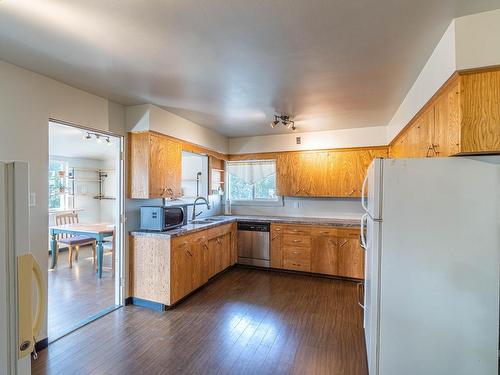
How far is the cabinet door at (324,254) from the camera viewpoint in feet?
13.3

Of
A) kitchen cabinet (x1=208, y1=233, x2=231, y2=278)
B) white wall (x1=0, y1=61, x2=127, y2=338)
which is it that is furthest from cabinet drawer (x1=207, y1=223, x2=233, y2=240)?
white wall (x1=0, y1=61, x2=127, y2=338)

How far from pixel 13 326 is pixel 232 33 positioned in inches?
75.6

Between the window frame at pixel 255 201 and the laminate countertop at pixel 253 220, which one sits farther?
the window frame at pixel 255 201

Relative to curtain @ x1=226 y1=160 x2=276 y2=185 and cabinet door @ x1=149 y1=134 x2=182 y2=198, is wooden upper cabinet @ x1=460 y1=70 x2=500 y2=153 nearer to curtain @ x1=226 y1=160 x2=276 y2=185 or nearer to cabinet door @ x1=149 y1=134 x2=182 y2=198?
cabinet door @ x1=149 y1=134 x2=182 y2=198

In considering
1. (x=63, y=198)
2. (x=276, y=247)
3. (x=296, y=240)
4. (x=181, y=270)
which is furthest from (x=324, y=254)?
(x=63, y=198)

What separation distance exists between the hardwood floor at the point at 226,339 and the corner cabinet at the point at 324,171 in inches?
66.3

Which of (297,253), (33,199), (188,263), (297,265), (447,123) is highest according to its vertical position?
(447,123)

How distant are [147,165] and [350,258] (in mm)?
3249

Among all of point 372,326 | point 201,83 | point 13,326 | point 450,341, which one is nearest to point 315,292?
point 372,326

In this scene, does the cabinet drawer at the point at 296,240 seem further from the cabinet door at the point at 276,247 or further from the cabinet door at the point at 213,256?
the cabinet door at the point at 213,256

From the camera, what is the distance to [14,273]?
1.06 metres

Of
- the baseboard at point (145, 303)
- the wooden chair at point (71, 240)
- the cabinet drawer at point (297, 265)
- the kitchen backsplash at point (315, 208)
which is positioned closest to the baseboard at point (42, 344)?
the baseboard at point (145, 303)

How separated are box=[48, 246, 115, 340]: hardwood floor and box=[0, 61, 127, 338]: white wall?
1.60 ft

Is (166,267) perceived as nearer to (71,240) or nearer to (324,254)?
(324,254)
